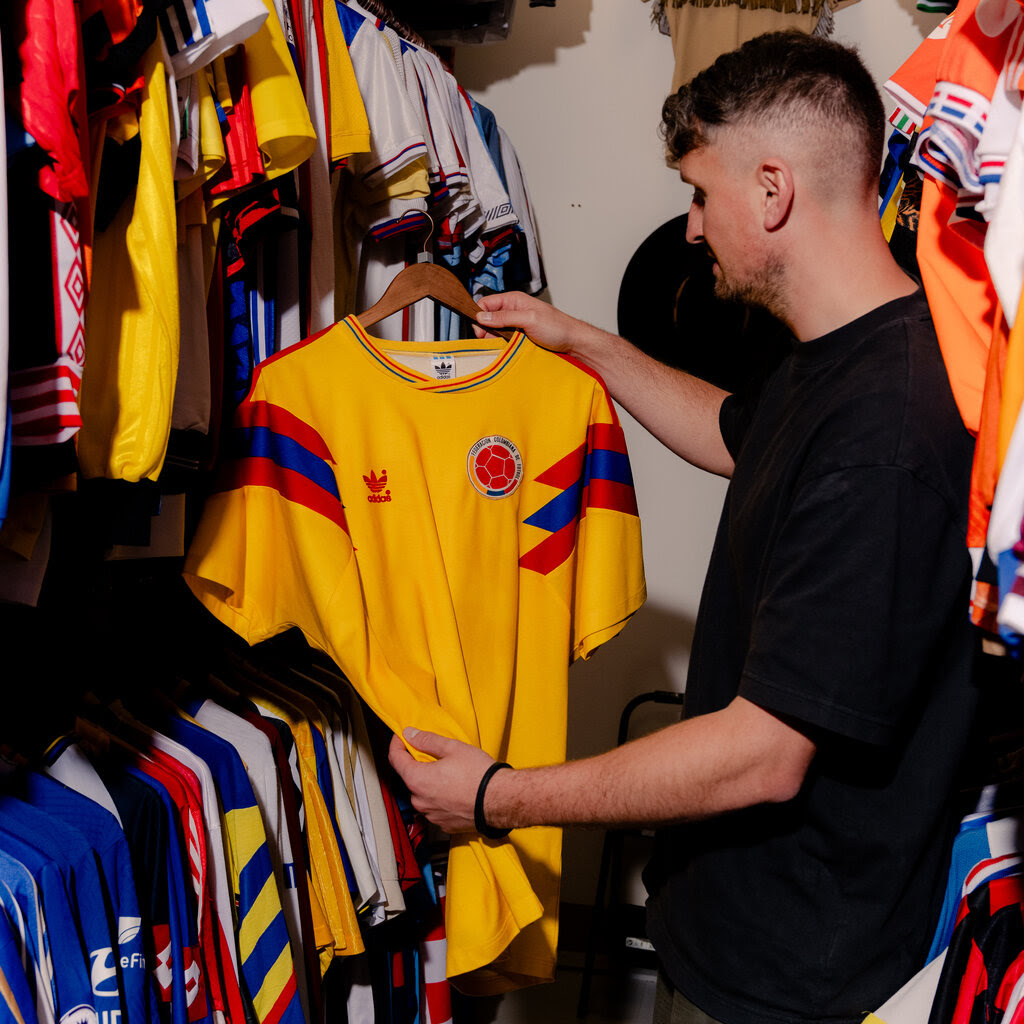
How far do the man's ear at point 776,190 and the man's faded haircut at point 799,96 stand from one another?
0.05 m

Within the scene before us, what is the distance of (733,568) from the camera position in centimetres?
135

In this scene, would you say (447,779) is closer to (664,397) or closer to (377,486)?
(377,486)

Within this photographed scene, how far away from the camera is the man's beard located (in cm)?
127

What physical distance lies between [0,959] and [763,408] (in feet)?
3.68

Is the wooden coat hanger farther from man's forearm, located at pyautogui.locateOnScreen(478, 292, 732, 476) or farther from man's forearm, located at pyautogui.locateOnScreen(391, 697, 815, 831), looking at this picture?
man's forearm, located at pyautogui.locateOnScreen(391, 697, 815, 831)

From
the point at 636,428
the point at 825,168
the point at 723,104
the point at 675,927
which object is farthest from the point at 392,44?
the point at 675,927

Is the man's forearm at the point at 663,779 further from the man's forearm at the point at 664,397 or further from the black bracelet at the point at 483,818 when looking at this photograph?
the man's forearm at the point at 664,397

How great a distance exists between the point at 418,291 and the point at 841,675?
0.95 metres

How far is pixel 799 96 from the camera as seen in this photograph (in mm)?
1246

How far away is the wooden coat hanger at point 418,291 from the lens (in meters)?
1.61

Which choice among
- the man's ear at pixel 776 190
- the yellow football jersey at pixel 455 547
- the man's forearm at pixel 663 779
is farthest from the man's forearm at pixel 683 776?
the man's ear at pixel 776 190

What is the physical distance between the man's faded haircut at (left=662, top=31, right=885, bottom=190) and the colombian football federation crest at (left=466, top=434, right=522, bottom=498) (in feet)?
1.77

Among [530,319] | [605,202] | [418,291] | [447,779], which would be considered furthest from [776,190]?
[605,202]

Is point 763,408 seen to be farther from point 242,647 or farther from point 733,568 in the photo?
point 242,647
